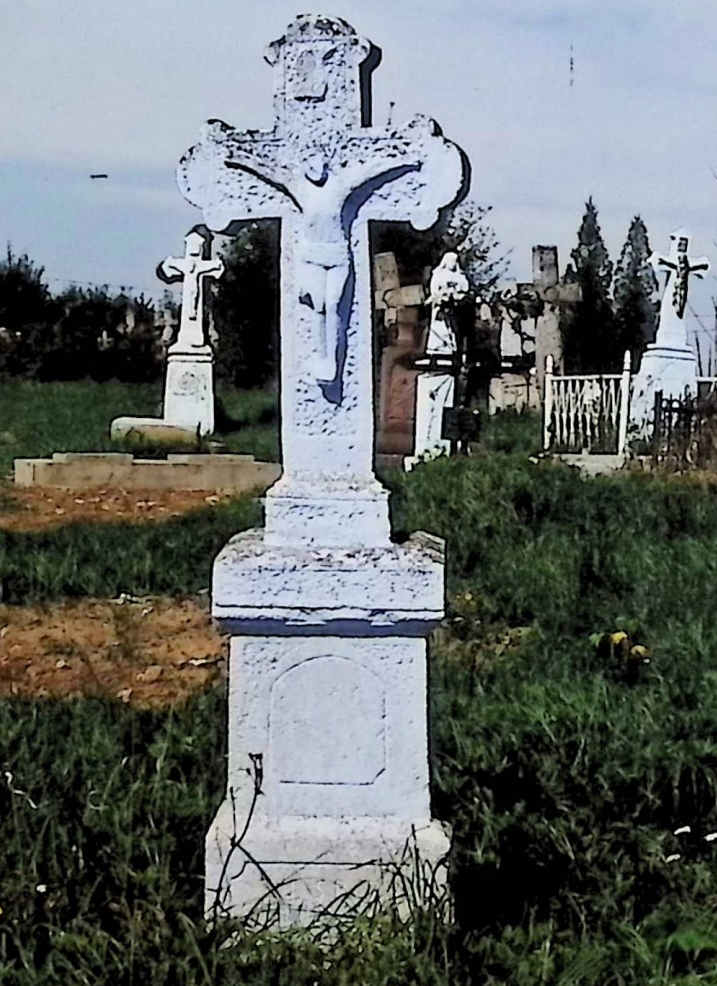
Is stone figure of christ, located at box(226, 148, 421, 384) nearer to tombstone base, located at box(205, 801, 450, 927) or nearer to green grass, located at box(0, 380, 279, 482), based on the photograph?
tombstone base, located at box(205, 801, 450, 927)

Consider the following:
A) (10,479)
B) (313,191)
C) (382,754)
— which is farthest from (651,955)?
(10,479)

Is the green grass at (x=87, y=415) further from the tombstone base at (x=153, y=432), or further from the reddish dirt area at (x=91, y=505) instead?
the reddish dirt area at (x=91, y=505)

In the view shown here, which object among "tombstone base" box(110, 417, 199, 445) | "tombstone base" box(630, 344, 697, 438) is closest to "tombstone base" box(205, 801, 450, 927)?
"tombstone base" box(630, 344, 697, 438)

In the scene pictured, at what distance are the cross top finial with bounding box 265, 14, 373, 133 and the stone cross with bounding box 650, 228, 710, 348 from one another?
12.1 metres

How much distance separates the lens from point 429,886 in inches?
123

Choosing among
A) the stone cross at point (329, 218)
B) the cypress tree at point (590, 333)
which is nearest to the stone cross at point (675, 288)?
the cypress tree at point (590, 333)

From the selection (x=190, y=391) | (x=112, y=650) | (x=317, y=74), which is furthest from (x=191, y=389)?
(x=317, y=74)

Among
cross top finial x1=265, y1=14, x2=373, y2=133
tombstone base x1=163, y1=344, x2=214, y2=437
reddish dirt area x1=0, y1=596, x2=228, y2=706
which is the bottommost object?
reddish dirt area x1=0, y1=596, x2=228, y2=706

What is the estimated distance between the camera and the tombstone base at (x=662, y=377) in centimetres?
1449

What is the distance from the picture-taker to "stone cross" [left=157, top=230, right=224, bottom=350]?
55.1 ft

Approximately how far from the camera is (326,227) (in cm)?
332

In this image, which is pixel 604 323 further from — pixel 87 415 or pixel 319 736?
pixel 319 736

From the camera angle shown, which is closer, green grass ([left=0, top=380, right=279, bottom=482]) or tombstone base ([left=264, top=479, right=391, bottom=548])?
tombstone base ([left=264, top=479, right=391, bottom=548])

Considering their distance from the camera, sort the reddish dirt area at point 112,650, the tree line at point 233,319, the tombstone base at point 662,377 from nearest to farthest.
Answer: the reddish dirt area at point 112,650 → the tombstone base at point 662,377 → the tree line at point 233,319
